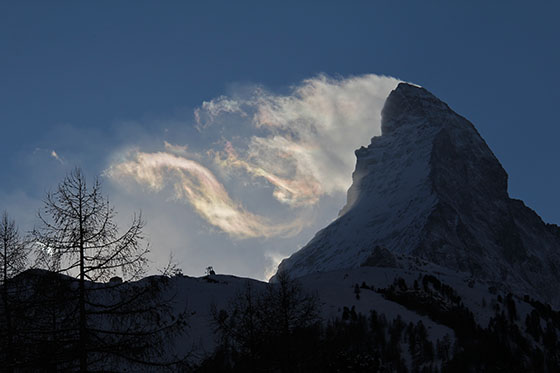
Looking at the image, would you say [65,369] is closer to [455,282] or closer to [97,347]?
[97,347]

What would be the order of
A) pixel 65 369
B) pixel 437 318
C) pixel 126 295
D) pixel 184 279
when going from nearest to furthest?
pixel 65 369 → pixel 126 295 → pixel 437 318 → pixel 184 279

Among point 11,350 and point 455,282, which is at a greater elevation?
point 455,282

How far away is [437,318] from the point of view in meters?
53.4

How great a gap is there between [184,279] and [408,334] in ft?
99.3

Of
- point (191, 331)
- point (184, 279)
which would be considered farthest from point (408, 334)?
point (184, 279)

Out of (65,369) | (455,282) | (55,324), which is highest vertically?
(455,282)

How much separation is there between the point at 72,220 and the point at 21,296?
8.06ft

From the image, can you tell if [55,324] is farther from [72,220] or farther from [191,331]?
[191,331]

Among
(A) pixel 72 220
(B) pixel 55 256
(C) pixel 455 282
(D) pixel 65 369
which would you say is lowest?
(D) pixel 65 369

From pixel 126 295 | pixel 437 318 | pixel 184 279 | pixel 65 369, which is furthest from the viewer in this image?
pixel 184 279

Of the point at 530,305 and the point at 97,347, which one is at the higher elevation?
the point at 530,305

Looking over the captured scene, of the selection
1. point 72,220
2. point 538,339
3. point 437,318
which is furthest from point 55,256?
point 538,339

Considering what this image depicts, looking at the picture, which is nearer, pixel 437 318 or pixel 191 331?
pixel 191 331

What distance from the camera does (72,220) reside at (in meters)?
16.7
